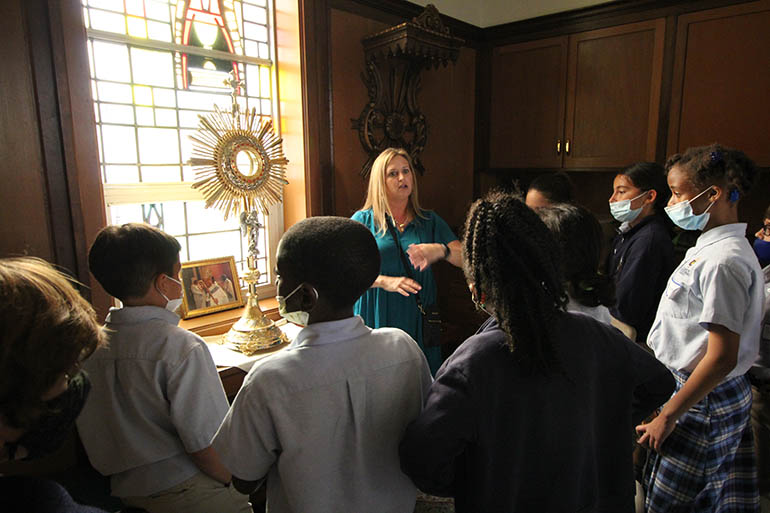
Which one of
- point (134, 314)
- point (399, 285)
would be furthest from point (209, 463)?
point (399, 285)

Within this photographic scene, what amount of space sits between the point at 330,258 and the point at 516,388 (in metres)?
0.39

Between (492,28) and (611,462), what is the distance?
3.05m

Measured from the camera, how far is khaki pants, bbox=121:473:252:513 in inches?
45.1

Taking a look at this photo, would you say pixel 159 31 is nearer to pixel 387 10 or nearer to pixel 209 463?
pixel 387 10

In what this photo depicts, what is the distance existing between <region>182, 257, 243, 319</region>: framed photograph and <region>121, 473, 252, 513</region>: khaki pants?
1006 millimetres

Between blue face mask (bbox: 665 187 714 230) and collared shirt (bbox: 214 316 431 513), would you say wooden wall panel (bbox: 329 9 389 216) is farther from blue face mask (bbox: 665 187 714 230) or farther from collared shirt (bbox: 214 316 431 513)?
collared shirt (bbox: 214 316 431 513)

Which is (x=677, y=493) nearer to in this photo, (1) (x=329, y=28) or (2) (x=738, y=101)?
(2) (x=738, y=101)

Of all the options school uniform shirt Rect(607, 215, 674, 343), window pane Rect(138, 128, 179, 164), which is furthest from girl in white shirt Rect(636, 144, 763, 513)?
window pane Rect(138, 128, 179, 164)

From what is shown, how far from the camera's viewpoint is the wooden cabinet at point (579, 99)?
2.79 m

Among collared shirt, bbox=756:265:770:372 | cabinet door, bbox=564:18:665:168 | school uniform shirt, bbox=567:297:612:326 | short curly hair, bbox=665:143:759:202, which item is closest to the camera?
school uniform shirt, bbox=567:297:612:326

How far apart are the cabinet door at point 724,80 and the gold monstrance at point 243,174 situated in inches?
87.0

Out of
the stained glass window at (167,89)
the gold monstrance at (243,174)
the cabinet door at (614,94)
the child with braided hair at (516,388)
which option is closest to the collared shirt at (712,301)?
the child with braided hair at (516,388)

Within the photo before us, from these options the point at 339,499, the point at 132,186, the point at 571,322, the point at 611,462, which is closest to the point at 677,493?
the point at 611,462

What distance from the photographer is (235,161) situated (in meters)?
1.88
